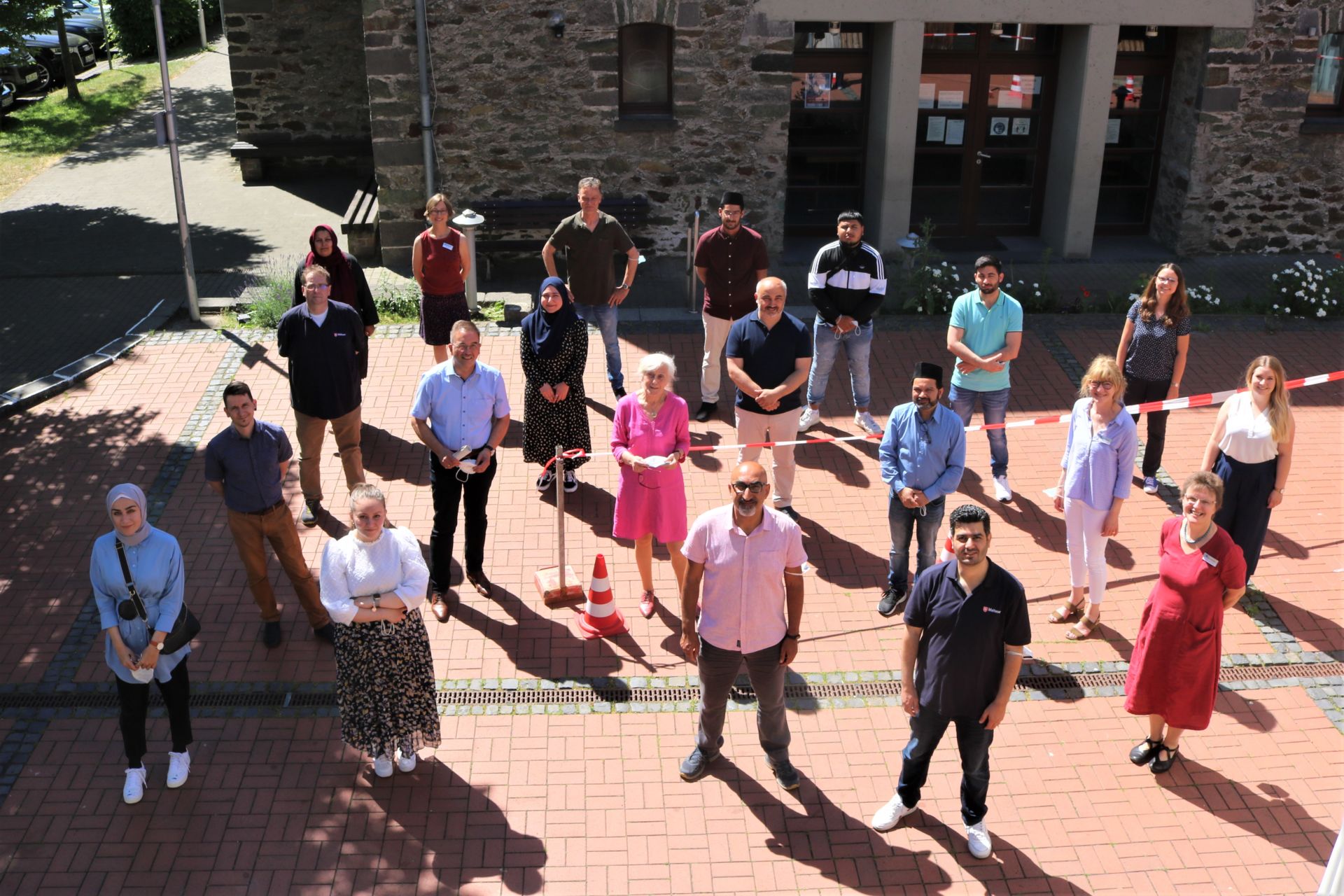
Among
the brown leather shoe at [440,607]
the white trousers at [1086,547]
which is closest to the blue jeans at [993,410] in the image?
the white trousers at [1086,547]

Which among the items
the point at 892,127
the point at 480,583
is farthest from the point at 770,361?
the point at 892,127

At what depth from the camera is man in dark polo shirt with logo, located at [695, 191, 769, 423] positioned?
10211 mm

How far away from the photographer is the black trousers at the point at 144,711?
6.40 meters

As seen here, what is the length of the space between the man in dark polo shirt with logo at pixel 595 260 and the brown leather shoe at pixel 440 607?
318cm

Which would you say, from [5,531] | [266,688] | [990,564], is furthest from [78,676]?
[990,564]

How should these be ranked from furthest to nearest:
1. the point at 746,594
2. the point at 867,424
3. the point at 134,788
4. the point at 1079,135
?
1. the point at 1079,135
2. the point at 867,424
3. the point at 134,788
4. the point at 746,594

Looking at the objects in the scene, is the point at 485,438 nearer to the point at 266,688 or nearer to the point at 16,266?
the point at 266,688

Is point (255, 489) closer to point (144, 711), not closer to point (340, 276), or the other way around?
point (144, 711)

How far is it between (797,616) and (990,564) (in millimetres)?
956

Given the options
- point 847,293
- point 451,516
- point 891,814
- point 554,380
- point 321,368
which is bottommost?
point 891,814

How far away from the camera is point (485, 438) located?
7.94m

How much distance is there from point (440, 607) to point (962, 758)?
3435 mm

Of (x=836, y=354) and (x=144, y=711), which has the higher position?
(x=836, y=354)

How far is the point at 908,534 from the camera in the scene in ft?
25.9
